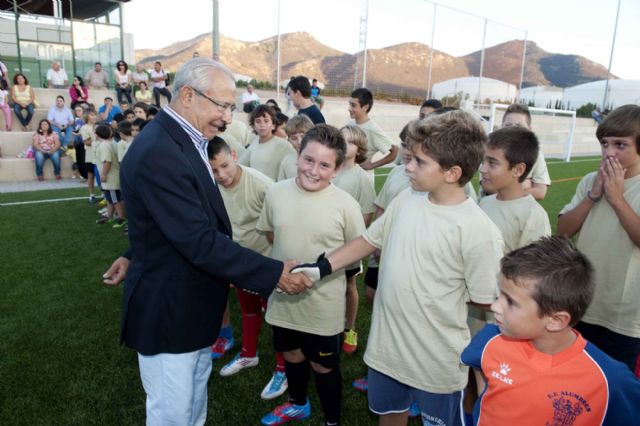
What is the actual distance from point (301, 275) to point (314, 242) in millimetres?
376

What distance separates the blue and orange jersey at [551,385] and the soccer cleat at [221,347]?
2655 mm

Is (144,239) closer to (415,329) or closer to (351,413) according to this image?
(415,329)

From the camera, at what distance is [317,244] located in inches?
106

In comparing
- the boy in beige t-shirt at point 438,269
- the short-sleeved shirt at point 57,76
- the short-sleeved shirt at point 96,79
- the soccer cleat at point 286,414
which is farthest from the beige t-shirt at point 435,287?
the short-sleeved shirt at point 96,79

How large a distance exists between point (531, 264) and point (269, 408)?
2.32 metres

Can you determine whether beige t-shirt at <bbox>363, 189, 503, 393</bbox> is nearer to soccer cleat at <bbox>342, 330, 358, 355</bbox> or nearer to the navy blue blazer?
the navy blue blazer

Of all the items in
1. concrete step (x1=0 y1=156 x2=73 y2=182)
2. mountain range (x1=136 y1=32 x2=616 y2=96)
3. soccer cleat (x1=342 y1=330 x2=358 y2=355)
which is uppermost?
mountain range (x1=136 y1=32 x2=616 y2=96)

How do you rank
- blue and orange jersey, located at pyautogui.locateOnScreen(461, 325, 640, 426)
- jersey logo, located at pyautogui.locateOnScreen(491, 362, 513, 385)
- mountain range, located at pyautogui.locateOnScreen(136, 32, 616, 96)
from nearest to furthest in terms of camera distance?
blue and orange jersey, located at pyautogui.locateOnScreen(461, 325, 640, 426), jersey logo, located at pyautogui.locateOnScreen(491, 362, 513, 385), mountain range, located at pyautogui.locateOnScreen(136, 32, 616, 96)

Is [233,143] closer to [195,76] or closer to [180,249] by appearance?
[195,76]

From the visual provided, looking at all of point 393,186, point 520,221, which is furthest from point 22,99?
point 520,221

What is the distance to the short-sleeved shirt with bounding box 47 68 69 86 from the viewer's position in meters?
15.6

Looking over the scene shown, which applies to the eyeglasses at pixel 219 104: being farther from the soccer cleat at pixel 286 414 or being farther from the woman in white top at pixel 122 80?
the woman in white top at pixel 122 80

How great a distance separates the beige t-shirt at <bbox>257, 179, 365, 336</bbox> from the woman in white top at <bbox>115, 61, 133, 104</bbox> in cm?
1489

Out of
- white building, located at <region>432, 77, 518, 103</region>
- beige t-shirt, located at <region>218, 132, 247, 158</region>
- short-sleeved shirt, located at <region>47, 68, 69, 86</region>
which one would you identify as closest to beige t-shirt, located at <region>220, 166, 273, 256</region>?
beige t-shirt, located at <region>218, 132, 247, 158</region>
